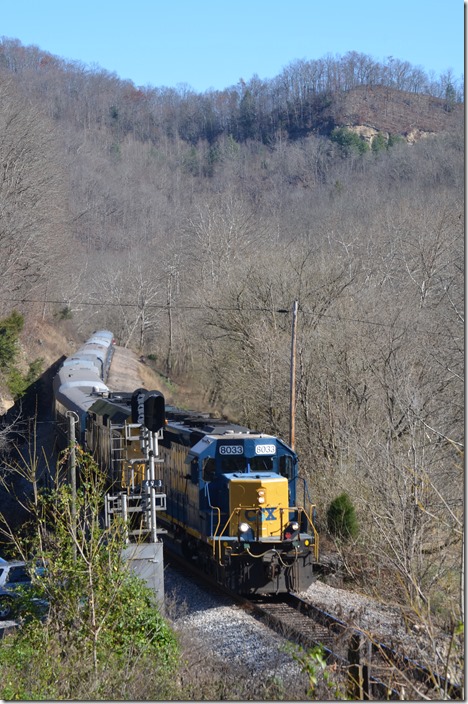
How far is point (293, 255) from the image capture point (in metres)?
40.8

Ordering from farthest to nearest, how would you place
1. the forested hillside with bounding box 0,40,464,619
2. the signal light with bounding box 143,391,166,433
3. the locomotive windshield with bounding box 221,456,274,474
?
the forested hillside with bounding box 0,40,464,619, the locomotive windshield with bounding box 221,456,274,474, the signal light with bounding box 143,391,166,433

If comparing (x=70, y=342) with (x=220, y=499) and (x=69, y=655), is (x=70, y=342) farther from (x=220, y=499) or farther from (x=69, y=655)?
(x=69, y=655)

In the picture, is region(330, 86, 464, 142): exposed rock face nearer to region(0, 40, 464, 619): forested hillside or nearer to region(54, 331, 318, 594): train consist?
region(0, 40, 464, 619): forested hillside

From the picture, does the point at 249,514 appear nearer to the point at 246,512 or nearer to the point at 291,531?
the point at 246,512

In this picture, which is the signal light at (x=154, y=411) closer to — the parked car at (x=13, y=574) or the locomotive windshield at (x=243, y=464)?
the locomotive windshield at (x=243, y=464)

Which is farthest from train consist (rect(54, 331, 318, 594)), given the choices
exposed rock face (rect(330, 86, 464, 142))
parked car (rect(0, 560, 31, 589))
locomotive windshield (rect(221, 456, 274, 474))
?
exposed rock face (rect(330, 86, 464, 142))

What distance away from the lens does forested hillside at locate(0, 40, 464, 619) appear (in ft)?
68.8

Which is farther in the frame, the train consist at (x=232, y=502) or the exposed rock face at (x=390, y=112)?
the exposed rock face at (x=390, y=112)

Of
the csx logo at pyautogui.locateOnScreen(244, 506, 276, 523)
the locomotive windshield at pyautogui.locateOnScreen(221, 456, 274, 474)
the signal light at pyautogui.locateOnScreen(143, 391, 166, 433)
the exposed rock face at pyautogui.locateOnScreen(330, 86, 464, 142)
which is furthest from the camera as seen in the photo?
the exposed rock face at pyautogui.locateOnScreen(330, 86, 464, 142)

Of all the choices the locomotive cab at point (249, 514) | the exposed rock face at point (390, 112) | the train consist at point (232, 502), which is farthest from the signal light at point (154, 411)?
the exposed rock face at point (390, 112)

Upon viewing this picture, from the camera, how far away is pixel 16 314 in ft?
149

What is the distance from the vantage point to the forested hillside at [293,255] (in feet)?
68.8

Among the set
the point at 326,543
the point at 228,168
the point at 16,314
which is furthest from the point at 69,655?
the point at 228,168

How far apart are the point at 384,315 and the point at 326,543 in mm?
13244
